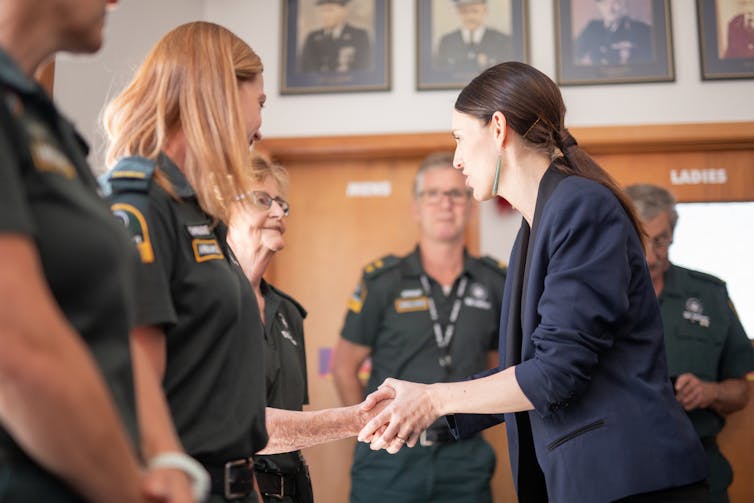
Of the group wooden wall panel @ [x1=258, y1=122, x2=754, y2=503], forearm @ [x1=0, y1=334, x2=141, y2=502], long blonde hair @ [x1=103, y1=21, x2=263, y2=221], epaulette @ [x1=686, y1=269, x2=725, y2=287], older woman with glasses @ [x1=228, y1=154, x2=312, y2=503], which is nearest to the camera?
forearm @ [x1=0, y1=334, x2=141, y2=502]

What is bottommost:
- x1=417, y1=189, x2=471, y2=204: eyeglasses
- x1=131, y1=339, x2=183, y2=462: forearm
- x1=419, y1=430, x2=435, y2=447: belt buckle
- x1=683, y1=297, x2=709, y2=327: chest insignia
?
x1=419, y1=430, x2=435, y2=447: belt buckle

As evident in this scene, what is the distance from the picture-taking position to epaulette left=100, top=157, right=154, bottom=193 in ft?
4.46

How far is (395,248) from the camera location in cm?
448

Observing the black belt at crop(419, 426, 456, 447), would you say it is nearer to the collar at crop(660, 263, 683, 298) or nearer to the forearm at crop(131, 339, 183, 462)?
the collar at crop(660, 263, 683, 298)

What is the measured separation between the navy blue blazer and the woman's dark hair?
17 cm

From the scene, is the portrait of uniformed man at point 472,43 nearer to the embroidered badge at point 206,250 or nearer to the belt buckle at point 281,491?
the belt buckle at point 281,491

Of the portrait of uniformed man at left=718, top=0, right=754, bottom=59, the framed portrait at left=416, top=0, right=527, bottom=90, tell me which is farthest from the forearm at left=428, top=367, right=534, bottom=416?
the portrait of uniformed man at left=718, top=0, right=754, bottom=59

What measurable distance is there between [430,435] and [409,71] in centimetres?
198

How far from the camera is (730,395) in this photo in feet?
11.8

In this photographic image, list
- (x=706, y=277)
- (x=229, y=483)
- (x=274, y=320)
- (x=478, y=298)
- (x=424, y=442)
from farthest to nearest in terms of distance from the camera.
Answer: (x=478, y=298) → (x=706, y=277) → (x=424, y=442) → (x=274, y=320) → (x=229, y=483)

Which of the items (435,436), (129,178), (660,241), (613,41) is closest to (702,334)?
(660,241)

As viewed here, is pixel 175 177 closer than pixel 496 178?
Yes

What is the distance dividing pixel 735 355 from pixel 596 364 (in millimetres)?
2124

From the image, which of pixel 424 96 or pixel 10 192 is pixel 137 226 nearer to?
pixel 10 192
